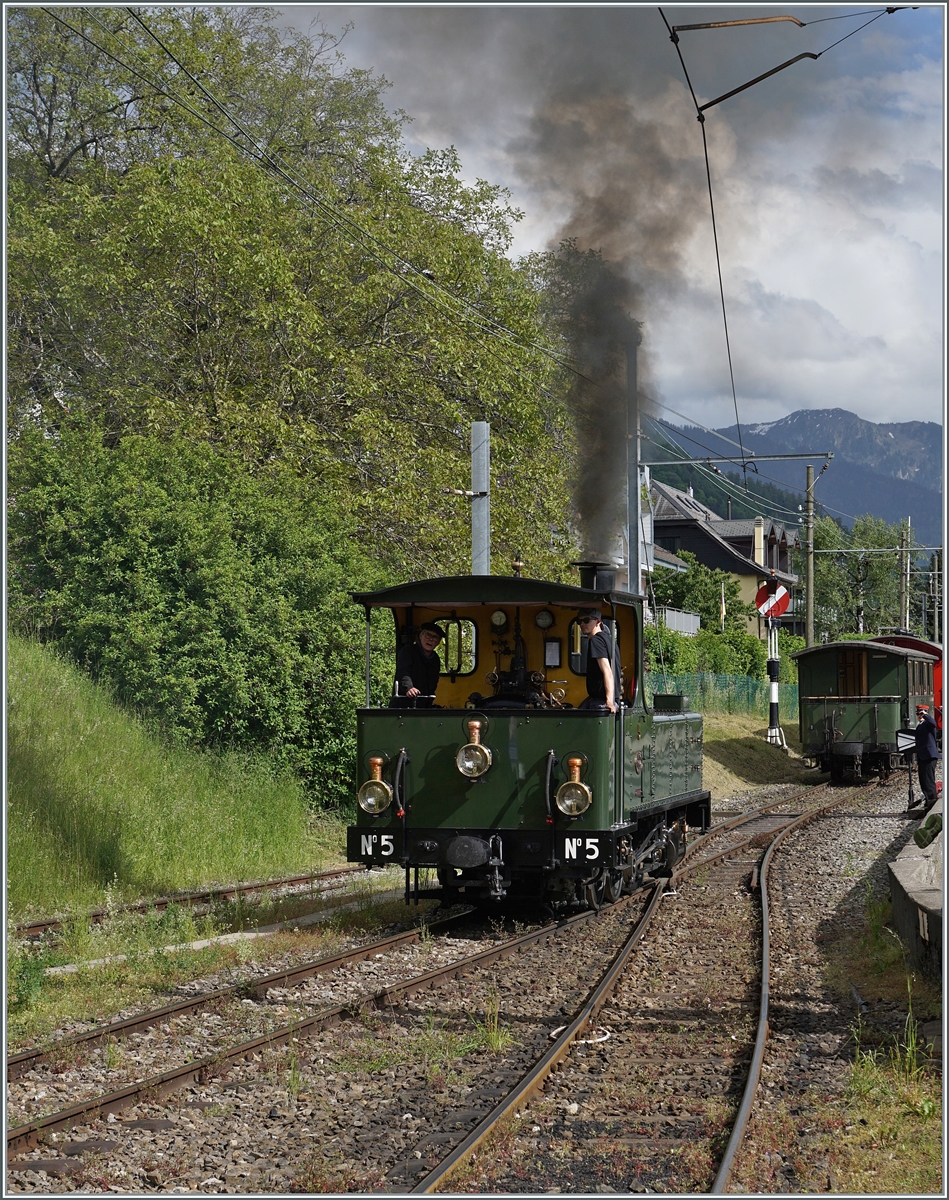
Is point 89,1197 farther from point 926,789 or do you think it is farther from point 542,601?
point 926,789

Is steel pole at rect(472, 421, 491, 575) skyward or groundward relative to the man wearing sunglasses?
skyward

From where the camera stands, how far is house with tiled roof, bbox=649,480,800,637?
74.9m

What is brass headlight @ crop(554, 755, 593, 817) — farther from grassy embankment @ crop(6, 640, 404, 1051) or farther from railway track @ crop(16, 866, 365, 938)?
railway track @ crop(16, 866, 365, 938)

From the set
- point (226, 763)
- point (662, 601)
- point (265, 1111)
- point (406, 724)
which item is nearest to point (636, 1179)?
point (265, 1111)

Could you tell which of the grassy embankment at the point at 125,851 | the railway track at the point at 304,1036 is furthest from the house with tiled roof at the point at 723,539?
the railway track at the point at 304,1036

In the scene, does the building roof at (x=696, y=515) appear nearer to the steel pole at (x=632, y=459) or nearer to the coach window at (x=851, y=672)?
the coach window at (x=851, y=672)

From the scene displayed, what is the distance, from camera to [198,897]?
12109 millimetres

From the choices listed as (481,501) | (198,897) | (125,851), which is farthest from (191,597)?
(198,897)

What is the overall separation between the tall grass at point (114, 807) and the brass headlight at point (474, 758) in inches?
160

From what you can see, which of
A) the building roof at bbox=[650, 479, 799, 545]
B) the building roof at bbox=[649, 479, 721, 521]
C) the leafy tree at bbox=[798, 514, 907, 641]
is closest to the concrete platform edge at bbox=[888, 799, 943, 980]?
the building roof at bbox=[649, 479, 721, 521]

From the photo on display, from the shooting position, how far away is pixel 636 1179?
5.16 metres

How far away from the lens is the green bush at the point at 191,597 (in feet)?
53.8

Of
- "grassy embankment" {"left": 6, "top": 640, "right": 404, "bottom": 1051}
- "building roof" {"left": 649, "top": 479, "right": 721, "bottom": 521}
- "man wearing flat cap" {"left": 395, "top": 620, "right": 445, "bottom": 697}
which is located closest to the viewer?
"grassy embankment" {"left": 6, "top": 640, "right": 404, "bottom": 1051}

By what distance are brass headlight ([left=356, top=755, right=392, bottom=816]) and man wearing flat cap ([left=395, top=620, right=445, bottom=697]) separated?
1023 millimetres
